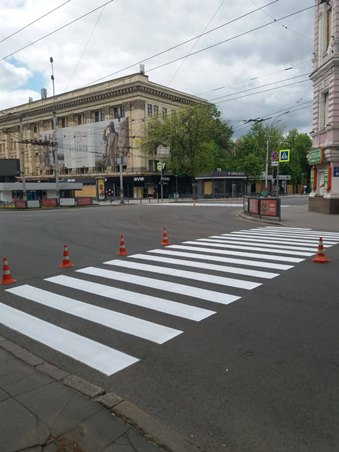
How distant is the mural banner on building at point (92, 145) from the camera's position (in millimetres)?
59638

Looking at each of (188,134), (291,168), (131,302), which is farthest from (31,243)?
(291,168)

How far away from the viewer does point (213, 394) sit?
11.6 ft

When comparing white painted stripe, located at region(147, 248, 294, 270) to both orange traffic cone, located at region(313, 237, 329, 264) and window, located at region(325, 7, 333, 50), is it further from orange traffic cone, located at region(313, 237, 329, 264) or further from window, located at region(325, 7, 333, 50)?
window, located at region(325, 7, 333, 50)

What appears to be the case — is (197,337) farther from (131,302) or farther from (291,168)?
(291,168)

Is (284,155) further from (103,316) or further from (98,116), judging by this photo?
(98,116)

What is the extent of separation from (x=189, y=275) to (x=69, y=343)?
12.1ft

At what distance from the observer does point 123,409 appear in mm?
3293

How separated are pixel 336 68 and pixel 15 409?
25676 millimetres

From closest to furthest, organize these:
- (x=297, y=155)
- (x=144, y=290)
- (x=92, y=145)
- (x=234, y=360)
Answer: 1. (x=234, y=360)
2. (x=144, y=290)
3. (x=92, y=145)
4. (x=297, y=155)

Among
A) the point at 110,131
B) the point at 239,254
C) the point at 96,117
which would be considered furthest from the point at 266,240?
the point at 96,117

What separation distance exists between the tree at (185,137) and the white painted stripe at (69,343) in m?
49.6

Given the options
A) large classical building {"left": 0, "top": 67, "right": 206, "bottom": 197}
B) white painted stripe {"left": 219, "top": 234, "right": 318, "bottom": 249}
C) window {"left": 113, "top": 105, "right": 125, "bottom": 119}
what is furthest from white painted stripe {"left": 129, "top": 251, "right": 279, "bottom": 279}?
window {"left": 113, "top": 105, "right": 125, "bottom": 119}

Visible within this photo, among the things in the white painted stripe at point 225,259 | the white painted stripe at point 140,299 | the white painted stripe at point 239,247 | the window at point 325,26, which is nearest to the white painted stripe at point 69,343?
the white painted stripe at point 140,299

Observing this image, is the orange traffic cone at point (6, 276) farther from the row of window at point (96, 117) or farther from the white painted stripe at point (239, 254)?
the row of window at point (96, 117)
